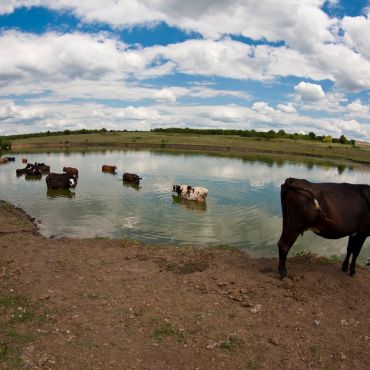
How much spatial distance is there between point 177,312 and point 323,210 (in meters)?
4.25

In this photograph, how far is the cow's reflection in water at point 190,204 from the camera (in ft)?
70.3

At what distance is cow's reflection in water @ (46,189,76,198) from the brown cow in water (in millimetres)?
18091

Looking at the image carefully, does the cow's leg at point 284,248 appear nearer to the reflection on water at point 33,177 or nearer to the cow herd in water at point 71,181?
the cow herd in water at point 71,181

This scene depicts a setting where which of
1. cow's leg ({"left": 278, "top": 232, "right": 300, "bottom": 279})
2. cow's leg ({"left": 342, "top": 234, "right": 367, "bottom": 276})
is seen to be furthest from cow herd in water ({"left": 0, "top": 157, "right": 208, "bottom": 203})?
cow's leg ({"left": 278, "top": 232, "right": 300, "bottom": 279})

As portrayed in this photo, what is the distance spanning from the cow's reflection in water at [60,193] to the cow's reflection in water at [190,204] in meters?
6.85

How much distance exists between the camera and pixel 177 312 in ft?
25.5

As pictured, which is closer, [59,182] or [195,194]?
[195,194]

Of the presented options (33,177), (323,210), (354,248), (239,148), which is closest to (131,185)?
(33,177)

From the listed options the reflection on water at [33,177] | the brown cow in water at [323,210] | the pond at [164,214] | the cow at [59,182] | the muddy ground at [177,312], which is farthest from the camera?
the reflection on water at [33,177]

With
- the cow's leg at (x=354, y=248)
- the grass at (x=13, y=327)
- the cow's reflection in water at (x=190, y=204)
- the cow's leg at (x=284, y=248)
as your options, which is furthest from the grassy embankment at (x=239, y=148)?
the grass at (x=13, y=327)

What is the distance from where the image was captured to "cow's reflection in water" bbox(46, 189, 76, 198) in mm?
24714

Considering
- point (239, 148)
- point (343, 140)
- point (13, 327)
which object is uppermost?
point (343, 140)

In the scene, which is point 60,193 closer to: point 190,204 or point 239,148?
point 190,204

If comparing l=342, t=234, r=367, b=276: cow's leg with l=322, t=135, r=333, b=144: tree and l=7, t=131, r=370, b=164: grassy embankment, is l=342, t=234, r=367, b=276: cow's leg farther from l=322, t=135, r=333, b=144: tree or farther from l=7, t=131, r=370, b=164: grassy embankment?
l=322, t=135, r=333, b=144: tree
